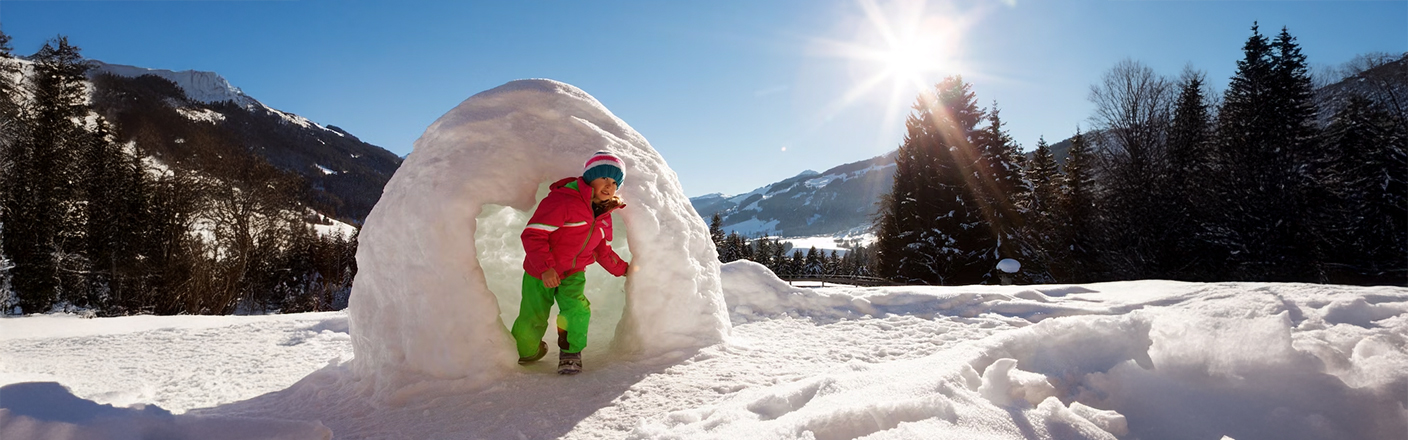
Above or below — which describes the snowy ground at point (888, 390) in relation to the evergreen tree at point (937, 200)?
below

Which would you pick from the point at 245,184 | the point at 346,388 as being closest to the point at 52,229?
the point at 245,184

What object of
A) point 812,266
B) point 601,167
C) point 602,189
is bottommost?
point 812,266

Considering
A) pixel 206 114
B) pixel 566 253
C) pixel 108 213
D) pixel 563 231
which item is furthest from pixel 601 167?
pixel 206 114

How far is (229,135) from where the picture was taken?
3331 cm

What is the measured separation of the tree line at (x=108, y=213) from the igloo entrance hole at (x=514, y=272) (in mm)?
16604

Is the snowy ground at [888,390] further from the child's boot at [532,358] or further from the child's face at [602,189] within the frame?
the child's face at [602,189]

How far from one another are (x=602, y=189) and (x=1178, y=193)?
1820 centimetres

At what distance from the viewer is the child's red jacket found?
10.0ft

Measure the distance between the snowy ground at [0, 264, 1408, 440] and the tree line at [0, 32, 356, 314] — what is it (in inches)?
658

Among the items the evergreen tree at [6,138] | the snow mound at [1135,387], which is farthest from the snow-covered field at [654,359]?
the evergreen tree at [6,138]

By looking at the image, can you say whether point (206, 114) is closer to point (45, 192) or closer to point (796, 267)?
point (45, 192)

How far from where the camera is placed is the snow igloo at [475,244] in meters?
3.09

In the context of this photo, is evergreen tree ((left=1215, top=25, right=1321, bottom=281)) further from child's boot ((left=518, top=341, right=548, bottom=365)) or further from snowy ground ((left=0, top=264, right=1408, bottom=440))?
child's boot ((left=518, top=341, right=548, bottom=365))

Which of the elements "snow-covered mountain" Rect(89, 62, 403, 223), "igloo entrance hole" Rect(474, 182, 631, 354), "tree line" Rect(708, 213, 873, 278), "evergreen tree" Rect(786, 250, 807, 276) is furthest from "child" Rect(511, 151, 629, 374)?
"evergreen tree" Rect(786, 250, 807, 276)
